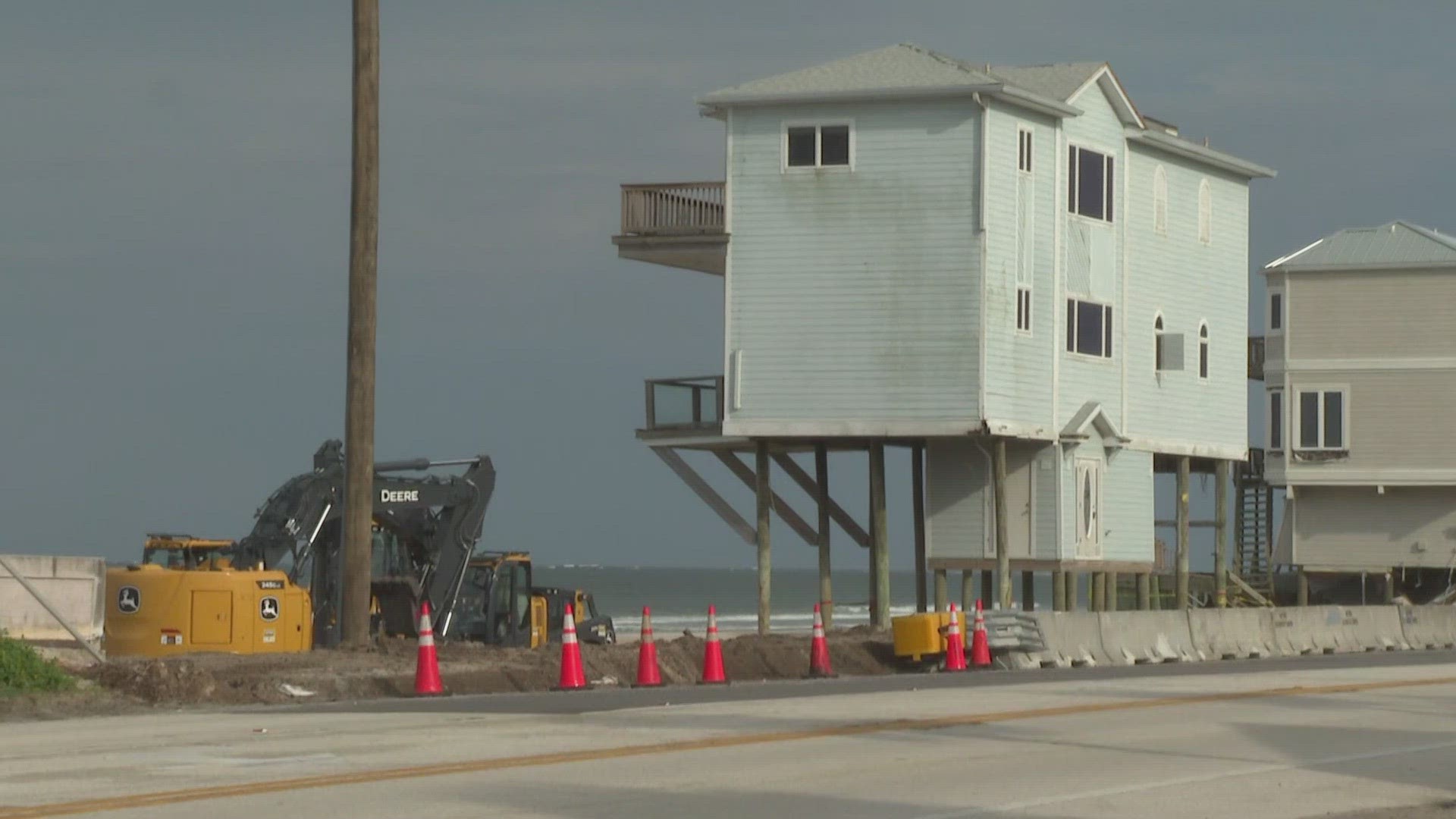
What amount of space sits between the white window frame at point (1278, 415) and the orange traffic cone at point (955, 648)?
113ft

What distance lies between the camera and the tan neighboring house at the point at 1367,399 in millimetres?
60125

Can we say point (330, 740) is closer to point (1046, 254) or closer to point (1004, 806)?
point (1004, 806)

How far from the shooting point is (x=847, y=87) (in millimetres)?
39844

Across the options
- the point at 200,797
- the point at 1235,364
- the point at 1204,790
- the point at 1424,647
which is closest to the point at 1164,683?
the point at 1204,790

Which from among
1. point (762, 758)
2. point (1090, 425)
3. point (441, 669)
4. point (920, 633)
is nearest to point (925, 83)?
point (1090, 425)

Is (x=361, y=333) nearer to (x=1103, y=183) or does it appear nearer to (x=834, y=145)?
(x=834, y=145)

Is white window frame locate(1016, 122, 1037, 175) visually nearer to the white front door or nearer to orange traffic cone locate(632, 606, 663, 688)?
the white front door

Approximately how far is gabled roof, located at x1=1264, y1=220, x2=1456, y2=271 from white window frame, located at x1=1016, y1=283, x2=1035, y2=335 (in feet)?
76.0

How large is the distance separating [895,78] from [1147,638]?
37.9 feet

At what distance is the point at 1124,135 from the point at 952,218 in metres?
6.48

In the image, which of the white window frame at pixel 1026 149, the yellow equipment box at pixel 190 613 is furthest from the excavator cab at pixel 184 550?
the white window frame at pixel 1026 149

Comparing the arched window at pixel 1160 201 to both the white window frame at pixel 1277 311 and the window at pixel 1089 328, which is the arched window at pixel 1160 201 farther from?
the white window frame at pixel 1277 311

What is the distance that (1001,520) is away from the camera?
4088cm

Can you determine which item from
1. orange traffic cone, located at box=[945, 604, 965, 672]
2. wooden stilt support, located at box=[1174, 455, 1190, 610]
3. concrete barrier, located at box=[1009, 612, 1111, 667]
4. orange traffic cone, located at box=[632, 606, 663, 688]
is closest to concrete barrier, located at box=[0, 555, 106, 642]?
orange traffic cone, located at box=[632, 606, 663, 688]
